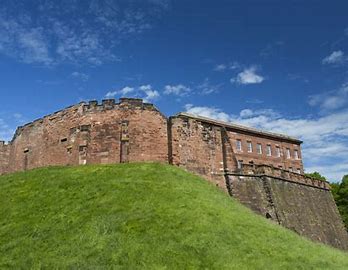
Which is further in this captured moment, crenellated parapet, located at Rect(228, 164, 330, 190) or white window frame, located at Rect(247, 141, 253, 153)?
white window frame, located at Rect(247, 141, 253, 153)

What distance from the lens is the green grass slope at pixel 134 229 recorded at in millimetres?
14500

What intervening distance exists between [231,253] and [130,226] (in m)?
4.01

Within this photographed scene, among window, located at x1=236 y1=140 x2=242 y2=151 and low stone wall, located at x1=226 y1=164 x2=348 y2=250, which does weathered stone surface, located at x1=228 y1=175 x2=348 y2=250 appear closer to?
low stone wall, located at x1=226 y1=164 x2=348 y2=250

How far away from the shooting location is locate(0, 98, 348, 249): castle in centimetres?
2606

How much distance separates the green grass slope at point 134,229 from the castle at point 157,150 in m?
3.77

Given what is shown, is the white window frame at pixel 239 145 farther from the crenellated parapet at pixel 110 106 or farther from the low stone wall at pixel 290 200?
the crenellated parapet at pixel 110 106

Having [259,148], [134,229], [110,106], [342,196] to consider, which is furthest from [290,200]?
[342,196]

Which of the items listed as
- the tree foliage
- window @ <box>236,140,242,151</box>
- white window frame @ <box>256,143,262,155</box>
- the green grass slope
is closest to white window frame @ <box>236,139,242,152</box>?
window @ <box>236,140,242,151</box>

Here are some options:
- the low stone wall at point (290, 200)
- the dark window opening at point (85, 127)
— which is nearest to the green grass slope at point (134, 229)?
the dark window opening at point (85, 127)

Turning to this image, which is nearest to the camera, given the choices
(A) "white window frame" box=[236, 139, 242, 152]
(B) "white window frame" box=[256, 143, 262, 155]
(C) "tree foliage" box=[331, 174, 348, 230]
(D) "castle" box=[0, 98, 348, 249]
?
(D) "castle" box=[0, 98, 348, 249]

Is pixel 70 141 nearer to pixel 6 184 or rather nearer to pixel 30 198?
pixel 6 184

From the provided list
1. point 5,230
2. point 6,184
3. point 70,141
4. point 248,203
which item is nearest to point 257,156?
point 248,203

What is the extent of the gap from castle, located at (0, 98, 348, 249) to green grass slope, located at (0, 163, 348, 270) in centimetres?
377

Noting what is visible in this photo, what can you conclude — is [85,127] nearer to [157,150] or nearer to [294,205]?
[157,150]
